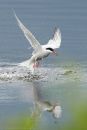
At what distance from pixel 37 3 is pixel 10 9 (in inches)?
65.6

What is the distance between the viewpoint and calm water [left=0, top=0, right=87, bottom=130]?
3701mm

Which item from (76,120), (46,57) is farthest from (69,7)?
(76,120)

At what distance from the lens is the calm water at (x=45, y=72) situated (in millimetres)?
3701

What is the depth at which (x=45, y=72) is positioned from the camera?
1271 cm

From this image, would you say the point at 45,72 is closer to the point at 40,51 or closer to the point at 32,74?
the point at 32,74

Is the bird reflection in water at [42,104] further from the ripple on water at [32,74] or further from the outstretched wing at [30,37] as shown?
the outstretched wing at [30,37]

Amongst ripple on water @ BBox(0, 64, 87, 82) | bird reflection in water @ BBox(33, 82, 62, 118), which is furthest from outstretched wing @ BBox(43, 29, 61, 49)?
bird reflection in water @ BBox(33, 82, 62, 118)

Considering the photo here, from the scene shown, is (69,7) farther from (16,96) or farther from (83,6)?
(16,96)

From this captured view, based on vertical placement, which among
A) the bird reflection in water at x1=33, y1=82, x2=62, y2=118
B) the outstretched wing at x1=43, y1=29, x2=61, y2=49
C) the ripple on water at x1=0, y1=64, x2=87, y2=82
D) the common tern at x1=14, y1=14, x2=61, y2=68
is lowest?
the bird reflection in water at x1=33, y1=82, x2=62, y2=118

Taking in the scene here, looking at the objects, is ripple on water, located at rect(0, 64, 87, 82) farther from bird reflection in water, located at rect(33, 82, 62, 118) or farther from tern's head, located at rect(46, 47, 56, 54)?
bird reflection in water, located at rect(33, 82, 62, 118)

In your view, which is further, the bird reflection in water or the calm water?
the bird reflection in water

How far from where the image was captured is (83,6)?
68.0 ft

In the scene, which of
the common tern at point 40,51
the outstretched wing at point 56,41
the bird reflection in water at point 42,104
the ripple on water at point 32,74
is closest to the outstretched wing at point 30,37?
the common tern at point 40,51

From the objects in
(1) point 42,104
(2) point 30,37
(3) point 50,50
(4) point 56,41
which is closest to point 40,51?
(3) point 50,50
